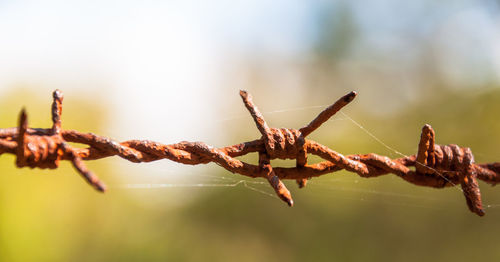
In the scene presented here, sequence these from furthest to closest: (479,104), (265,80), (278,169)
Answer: (265,80) → (479,104) → (278,169)

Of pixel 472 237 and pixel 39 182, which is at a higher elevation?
Result: pixel 472 237

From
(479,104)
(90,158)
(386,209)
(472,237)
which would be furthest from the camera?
(386,209)

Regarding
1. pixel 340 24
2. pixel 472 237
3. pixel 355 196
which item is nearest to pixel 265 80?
pixel 340 24

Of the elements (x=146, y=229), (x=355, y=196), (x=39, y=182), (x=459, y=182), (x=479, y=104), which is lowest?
(x=146, y=229)

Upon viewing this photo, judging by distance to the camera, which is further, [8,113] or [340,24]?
[340,24]

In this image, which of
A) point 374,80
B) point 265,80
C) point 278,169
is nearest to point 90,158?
point 278,169

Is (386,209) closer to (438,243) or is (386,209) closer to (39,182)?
(438,243)
